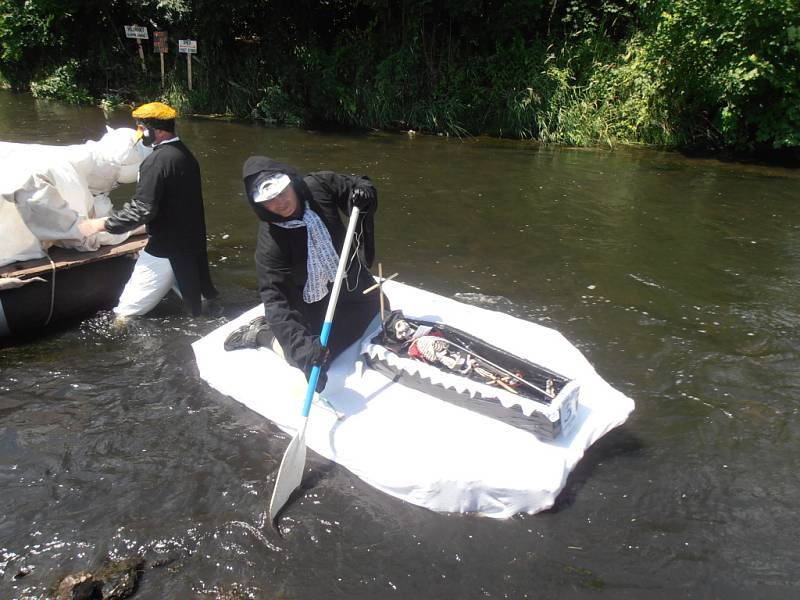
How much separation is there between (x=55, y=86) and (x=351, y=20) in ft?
29.3

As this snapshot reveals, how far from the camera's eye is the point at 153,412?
4328 millimetres

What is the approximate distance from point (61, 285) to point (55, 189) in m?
0.78

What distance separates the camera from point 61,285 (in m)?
5.10

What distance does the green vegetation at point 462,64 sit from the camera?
11.2 meters

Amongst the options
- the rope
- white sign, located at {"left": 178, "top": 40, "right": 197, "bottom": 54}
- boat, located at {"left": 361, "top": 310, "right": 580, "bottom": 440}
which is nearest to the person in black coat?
the rope

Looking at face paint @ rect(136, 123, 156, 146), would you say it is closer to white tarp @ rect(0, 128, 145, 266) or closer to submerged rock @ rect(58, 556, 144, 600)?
white tarp @ rect(0, 128, 145, 266)

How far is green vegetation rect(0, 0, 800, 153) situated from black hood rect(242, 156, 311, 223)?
1017cm

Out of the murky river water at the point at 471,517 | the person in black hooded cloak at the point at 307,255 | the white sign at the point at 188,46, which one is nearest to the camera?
the murky river water at the point at 471,517

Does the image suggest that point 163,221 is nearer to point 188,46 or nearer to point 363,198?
point 363,198

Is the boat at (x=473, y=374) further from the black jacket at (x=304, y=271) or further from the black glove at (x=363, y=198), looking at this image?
the black glove at (x=363, y=198)

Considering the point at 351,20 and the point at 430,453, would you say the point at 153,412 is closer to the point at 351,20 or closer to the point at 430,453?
the point at 430,453

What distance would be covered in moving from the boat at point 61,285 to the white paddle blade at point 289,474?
2832 millimetres

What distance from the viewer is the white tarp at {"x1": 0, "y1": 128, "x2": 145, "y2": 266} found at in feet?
16.0

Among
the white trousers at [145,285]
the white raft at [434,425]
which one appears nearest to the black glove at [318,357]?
the white raft at [434,425]
